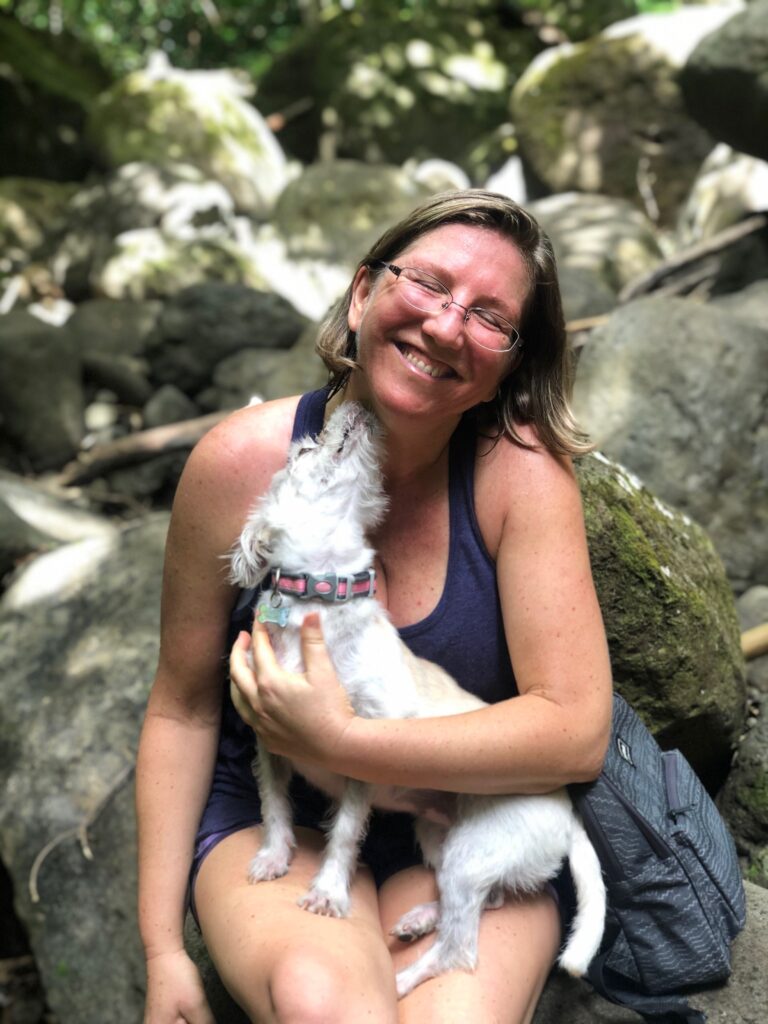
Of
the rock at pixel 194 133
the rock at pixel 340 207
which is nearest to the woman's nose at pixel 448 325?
the rock at pixel 340 207

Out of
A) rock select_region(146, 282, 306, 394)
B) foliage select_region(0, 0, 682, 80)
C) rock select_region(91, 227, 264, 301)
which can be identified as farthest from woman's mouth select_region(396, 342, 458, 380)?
foliage select_region(0, 0, 682, 80)

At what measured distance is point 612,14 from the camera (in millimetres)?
15406

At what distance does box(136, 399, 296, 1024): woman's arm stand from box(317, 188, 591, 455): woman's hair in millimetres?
349

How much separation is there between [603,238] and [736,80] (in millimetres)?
3058

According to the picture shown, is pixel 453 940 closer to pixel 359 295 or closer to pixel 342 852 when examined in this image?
pixel 342 852

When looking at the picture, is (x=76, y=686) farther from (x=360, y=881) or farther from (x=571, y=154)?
(x=571, y=154)

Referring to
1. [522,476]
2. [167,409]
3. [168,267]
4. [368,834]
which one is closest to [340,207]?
[168,267]

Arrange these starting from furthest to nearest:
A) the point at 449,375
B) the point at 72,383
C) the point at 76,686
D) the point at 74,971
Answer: the point at 72,383 < the point at 76,686 < the point at 74,971 < the point at 449,375

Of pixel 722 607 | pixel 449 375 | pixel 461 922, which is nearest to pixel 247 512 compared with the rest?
pixel 449 375

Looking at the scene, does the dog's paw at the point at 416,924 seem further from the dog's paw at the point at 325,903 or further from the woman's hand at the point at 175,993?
the woman's hand at the point at 175,993

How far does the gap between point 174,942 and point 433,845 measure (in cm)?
66

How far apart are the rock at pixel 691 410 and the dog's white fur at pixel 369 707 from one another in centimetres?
271

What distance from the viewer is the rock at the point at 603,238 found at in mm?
10094

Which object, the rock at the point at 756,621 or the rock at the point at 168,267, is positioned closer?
the rock at the point at 756,621
